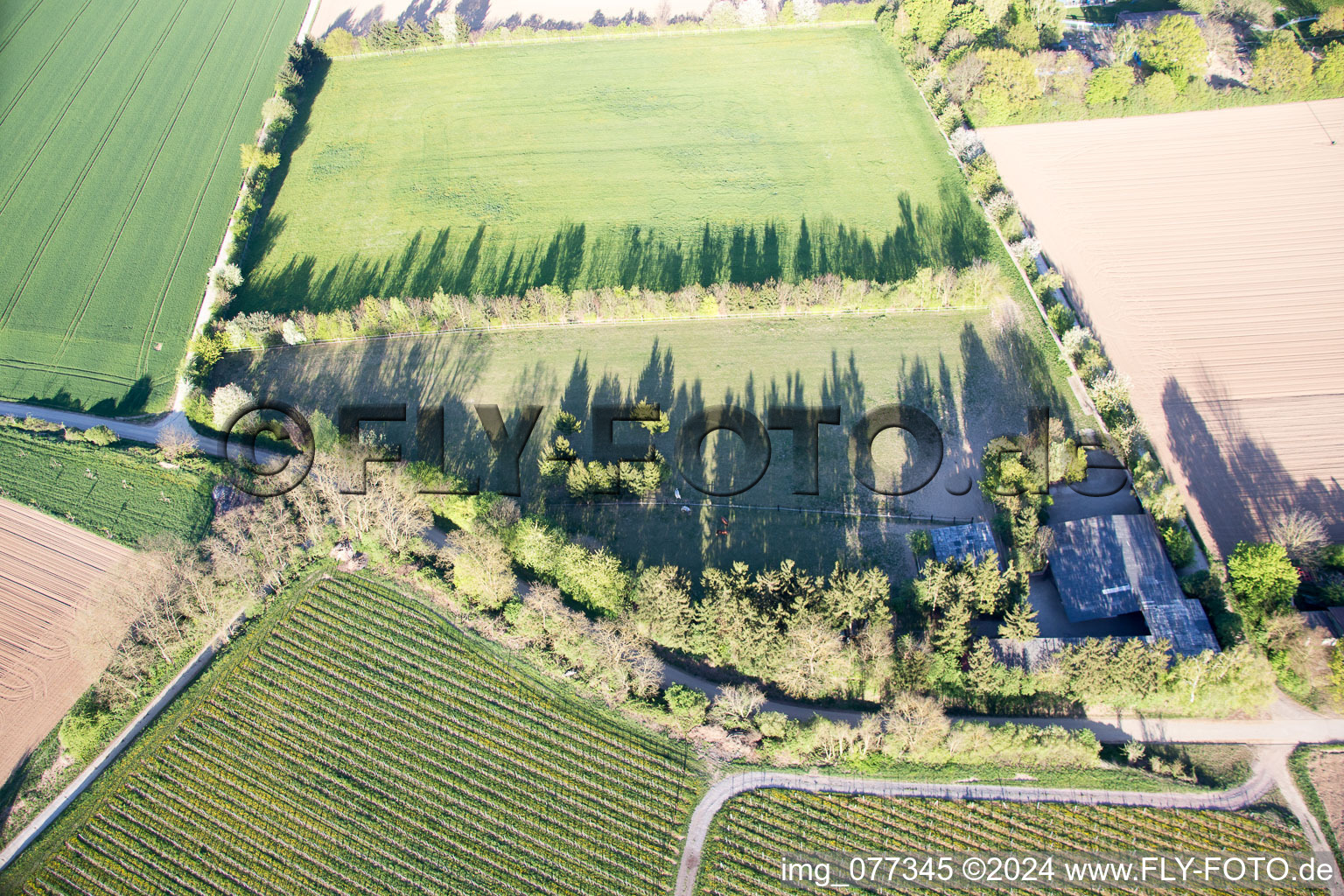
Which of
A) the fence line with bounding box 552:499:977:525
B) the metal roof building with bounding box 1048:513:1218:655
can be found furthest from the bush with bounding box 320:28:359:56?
the metal roof building with bounding box 1048:513:1218:655

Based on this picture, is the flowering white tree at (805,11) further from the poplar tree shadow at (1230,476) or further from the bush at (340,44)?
the poplar tree shadow at (1230,476)

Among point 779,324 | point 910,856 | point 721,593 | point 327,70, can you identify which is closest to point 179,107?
point 327,70

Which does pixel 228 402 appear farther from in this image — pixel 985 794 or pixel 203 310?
pixel 985 794

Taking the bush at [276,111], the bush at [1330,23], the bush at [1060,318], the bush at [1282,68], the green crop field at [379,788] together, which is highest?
the bush at [1330,23]

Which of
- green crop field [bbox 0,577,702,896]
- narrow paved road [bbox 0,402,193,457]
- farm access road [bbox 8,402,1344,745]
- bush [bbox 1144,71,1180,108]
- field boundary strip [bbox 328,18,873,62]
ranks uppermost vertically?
field boundary strip [bbox 328,18,873,62]

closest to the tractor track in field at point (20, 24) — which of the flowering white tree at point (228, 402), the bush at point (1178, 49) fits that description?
the flowering white tree at point (228, 402)

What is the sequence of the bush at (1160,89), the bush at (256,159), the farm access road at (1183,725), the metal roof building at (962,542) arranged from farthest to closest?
the bush at (256,159), the bush at (1160,89), the metal roof building at (962,542), the farm access road at (1183,725)

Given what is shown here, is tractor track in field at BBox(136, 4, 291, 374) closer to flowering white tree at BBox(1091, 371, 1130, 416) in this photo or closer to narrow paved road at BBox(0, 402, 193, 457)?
narrow paved road at BBox(0, 402, 193, 457)
